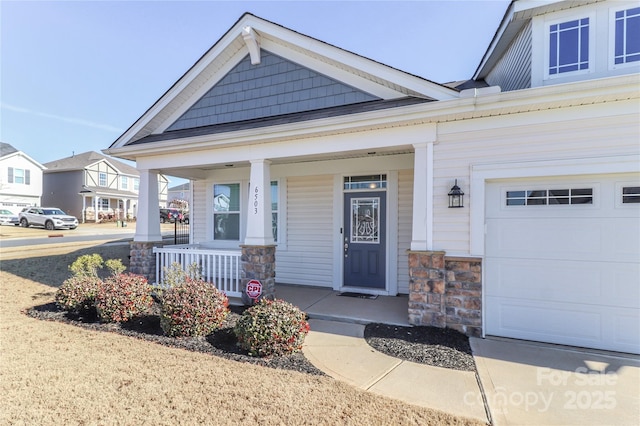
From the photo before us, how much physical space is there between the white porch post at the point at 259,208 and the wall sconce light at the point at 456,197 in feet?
10.5

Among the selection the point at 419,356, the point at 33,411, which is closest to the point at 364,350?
the point at 419,356

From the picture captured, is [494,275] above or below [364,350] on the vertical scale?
above

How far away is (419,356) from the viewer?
3.68m

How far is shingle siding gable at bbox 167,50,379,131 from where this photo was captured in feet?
18.4

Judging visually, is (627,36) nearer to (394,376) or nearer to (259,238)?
(394,376)

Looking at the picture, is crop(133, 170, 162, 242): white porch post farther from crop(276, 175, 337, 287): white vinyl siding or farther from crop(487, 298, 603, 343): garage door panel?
crop(487, 298, 603, 343): garage door panel

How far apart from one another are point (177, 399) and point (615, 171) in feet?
17.8

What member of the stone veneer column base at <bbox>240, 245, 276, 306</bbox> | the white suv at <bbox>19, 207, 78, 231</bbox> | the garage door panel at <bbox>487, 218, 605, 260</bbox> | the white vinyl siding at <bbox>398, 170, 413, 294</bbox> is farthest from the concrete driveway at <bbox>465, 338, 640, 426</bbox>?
the white suv at <bbox>19, 207, 78, 231</bbox>

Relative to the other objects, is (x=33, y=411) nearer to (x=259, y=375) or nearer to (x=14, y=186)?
(x=259, y=375)

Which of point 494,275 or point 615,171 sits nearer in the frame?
point 615,171

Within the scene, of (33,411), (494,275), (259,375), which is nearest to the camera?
(33,411)

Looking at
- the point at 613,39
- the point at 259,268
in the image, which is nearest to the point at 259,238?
the point at 259,268

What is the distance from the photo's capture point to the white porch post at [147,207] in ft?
22.5

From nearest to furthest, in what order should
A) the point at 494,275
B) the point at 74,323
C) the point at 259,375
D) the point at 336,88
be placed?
the point at 259,375, the point at 494,275, the point at 74,323, the point at 336,88
